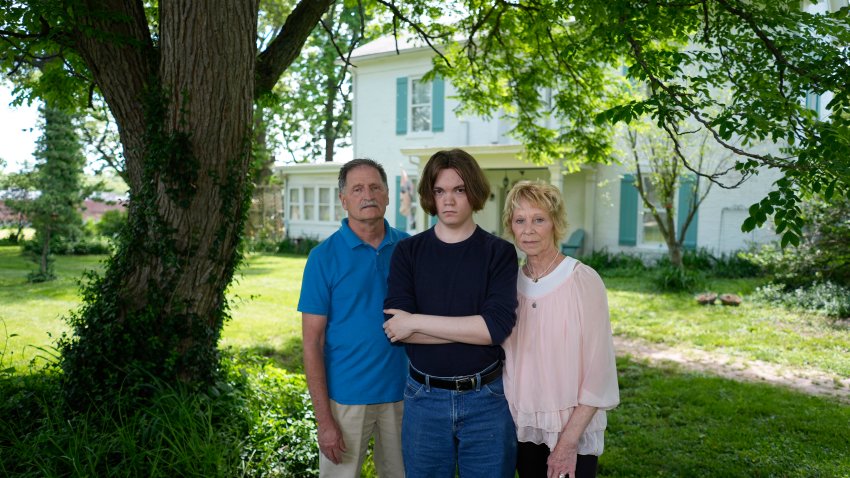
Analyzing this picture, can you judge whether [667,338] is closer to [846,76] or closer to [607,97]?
[607,97]

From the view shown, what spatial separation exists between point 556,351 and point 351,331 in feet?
3.00

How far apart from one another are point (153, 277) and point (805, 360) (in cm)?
660

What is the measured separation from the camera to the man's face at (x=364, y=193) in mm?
2748

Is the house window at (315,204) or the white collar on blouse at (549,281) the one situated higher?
the house window at (315,204)

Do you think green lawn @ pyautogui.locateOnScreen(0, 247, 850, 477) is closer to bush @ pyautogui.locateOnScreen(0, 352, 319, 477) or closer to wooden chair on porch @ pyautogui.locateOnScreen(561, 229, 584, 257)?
bush @ pyautogui.locateOnScreen(0, 352, 319, 477)

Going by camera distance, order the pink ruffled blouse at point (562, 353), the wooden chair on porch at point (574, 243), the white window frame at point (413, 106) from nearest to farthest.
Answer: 1. the pink ruffled blouse at point (562, 353)
2. the wooden chair on porch at point (574, 243)
3. the white window frame at point (413, 106)

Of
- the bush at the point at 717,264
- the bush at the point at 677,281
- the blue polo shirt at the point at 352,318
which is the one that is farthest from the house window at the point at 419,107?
the blue polo shirt at the point at 352,318

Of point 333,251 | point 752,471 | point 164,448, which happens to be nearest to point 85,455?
point 164,448

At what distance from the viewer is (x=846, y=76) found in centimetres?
351

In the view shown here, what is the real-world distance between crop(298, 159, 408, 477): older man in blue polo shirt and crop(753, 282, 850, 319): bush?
26.9 ft

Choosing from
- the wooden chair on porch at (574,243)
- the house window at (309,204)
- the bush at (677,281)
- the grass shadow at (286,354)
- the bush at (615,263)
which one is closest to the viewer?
the grass shadow at (286,354)

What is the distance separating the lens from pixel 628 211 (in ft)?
46.9

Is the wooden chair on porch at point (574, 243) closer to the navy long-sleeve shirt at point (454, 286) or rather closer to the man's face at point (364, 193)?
the man's face at point (364, 193)

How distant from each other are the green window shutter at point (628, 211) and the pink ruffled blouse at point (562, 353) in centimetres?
1251
